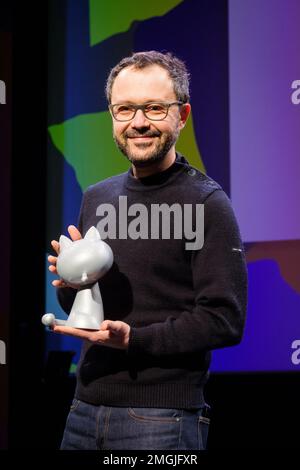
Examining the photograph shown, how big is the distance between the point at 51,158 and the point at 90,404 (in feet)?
4.30

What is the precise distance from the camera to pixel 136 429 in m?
1.20

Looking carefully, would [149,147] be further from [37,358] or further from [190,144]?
[37,358]

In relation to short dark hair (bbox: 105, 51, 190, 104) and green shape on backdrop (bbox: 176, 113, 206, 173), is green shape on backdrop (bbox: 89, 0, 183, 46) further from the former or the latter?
short dark hair (bbox: 105, 51, 190, 104)

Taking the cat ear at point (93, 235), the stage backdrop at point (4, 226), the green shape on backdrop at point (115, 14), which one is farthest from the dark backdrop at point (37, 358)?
the cat ear at point (93, 235)

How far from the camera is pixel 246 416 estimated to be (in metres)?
2.27

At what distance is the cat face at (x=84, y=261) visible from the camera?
46.4 inches

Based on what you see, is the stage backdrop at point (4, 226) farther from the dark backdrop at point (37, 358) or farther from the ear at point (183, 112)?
the ear at point (183, 112)

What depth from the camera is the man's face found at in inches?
49.9

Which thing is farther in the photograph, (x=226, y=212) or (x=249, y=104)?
(x=249, y=104)

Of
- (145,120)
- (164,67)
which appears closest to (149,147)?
(145,120)

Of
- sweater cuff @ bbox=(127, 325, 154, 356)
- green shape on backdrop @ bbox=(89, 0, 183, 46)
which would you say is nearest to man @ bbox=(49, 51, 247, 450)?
sweater cuff @ bbox=(127, 325, 154, 356)

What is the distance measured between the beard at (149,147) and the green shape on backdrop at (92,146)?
1051 millimetres

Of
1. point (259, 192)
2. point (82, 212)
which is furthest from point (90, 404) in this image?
point (259, 192)
